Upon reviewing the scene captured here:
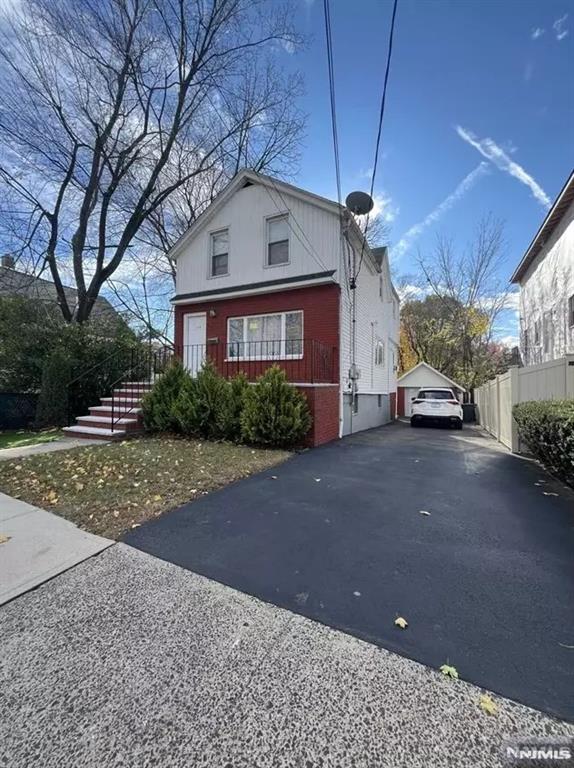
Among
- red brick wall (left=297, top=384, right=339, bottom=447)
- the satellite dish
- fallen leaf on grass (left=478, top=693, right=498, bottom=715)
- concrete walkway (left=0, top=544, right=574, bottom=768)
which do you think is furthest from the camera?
the satellite dish

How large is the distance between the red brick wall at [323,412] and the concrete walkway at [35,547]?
17.7 ft

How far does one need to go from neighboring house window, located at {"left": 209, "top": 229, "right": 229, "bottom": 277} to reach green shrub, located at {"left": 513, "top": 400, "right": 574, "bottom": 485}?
Answer: 32.4 feet

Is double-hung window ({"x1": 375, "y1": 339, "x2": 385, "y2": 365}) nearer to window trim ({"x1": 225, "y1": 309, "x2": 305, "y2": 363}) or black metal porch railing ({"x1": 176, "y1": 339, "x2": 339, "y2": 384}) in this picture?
black metal porch railing ({"x1": 176, "y1": 339, "x2": 339, "y2": 384})

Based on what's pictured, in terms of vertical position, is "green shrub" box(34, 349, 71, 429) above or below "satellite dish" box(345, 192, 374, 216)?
below

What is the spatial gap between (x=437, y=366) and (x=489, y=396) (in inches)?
639

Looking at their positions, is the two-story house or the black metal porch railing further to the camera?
the two-story house

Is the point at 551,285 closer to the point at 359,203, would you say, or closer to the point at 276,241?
the point at 359,203

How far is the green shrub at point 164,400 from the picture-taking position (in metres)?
8.58

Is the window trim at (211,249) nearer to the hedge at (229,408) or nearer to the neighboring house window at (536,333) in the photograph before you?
the hedge at (229,408)

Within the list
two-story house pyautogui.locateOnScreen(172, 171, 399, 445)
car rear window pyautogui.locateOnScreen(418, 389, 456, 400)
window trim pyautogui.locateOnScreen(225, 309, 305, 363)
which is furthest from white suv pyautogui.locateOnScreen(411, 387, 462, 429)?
window trim pyautogui.locateOnScreen(225, 309, 305, 363)

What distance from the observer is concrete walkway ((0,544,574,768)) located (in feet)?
4.65

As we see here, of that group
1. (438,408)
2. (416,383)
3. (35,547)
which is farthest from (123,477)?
(416,383)

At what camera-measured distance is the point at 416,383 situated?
73.1 ft

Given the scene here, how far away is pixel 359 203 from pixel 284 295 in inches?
148
